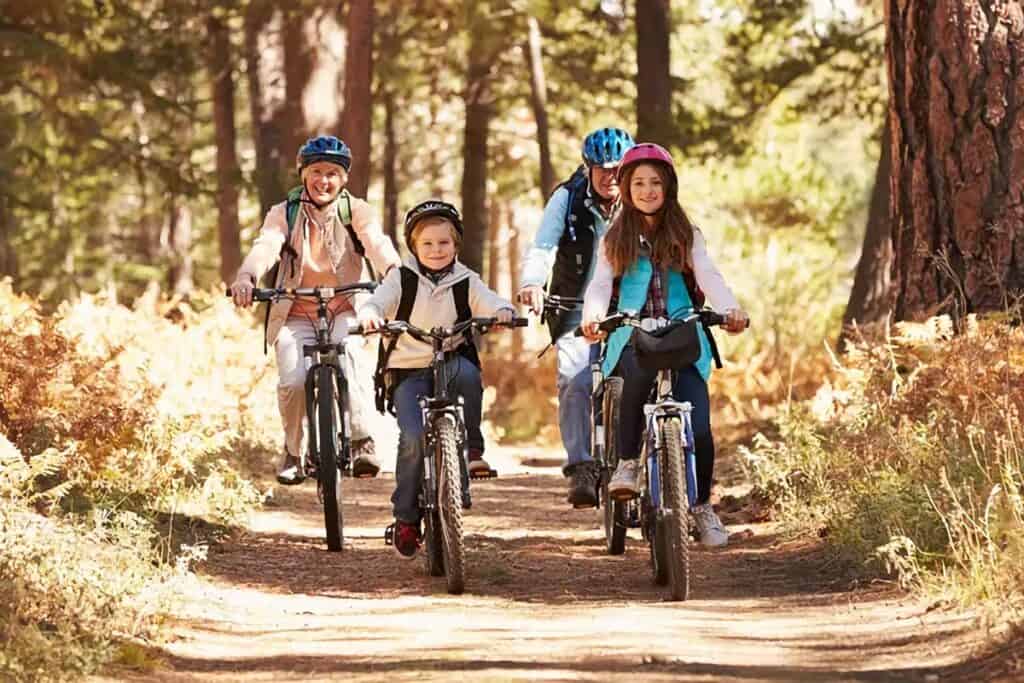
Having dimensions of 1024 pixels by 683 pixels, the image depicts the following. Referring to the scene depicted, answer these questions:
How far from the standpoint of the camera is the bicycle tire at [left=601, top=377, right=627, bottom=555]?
9859 millimetres

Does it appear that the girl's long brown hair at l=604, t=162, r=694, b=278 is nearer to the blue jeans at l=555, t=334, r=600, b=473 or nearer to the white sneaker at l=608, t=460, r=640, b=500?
the white sneaker at l=608, t=460, r=640, b=500

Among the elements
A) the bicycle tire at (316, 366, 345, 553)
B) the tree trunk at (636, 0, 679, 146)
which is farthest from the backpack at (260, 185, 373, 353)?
the tree trunk at (636, 0, 679, 146)

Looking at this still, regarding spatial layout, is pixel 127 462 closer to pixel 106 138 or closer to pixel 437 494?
pixel 437 494

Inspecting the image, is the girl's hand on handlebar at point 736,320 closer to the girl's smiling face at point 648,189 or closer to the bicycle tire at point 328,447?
the girl's smiling face at point 648,189

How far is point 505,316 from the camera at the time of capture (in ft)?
30.8

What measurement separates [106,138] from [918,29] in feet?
44.9

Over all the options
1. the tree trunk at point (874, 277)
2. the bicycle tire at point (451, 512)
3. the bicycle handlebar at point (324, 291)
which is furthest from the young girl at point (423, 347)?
the tree trunk at point (874, 277)

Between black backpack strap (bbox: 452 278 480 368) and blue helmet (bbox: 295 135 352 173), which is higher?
blue helmet (bbox: 295 135 352 173)

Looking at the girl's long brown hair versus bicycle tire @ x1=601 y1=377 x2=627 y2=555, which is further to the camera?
bicycle tire @ x1=601 y1=377 x2=627 y2=555

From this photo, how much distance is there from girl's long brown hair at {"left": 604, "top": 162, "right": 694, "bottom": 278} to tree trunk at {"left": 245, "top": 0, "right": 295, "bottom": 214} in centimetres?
1434

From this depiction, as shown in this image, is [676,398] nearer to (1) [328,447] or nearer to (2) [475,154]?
(1) [328,447]

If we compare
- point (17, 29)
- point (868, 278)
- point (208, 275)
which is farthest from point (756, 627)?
point (208, 275)

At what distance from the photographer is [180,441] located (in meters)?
11.5

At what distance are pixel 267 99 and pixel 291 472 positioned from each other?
15108mm
